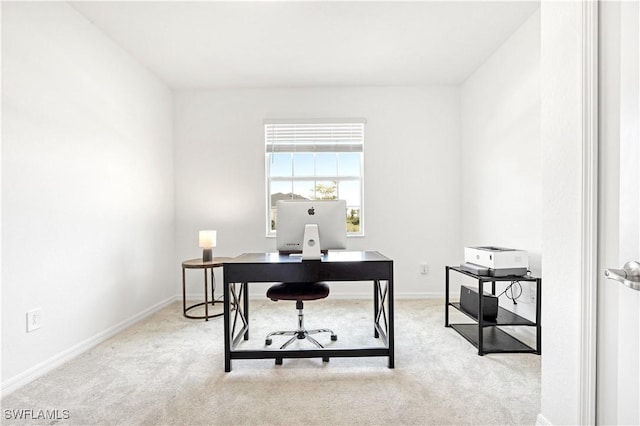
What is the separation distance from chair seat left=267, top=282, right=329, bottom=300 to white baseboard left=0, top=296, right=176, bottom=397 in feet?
5.11

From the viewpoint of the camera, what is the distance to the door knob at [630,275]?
0.80 metres

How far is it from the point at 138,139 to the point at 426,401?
350 cm

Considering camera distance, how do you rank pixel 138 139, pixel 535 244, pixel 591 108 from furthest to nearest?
pixel 138 139 < pixel 535 244 < pixel 591 108

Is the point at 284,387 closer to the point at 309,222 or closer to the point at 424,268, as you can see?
the point at 309,222

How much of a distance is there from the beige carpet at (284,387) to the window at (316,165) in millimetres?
1857

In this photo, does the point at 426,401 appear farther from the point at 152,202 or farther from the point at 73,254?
the point at 152,202

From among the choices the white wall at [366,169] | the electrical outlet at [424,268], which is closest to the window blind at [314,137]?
the white wall at [366,169]

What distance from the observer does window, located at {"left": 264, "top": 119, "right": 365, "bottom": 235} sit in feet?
13.7

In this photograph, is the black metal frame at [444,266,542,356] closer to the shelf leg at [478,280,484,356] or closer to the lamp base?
the shelf leg at [478,280,484,356]

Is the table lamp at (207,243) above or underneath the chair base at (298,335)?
above

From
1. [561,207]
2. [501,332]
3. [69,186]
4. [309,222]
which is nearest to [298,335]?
[309,222]

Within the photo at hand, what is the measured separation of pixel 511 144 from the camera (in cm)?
304

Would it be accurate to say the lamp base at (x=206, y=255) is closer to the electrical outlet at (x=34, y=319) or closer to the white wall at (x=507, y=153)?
the electrical outlet at (x=34, y=319)

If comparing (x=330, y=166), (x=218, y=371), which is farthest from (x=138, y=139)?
(x=218, y=371)
